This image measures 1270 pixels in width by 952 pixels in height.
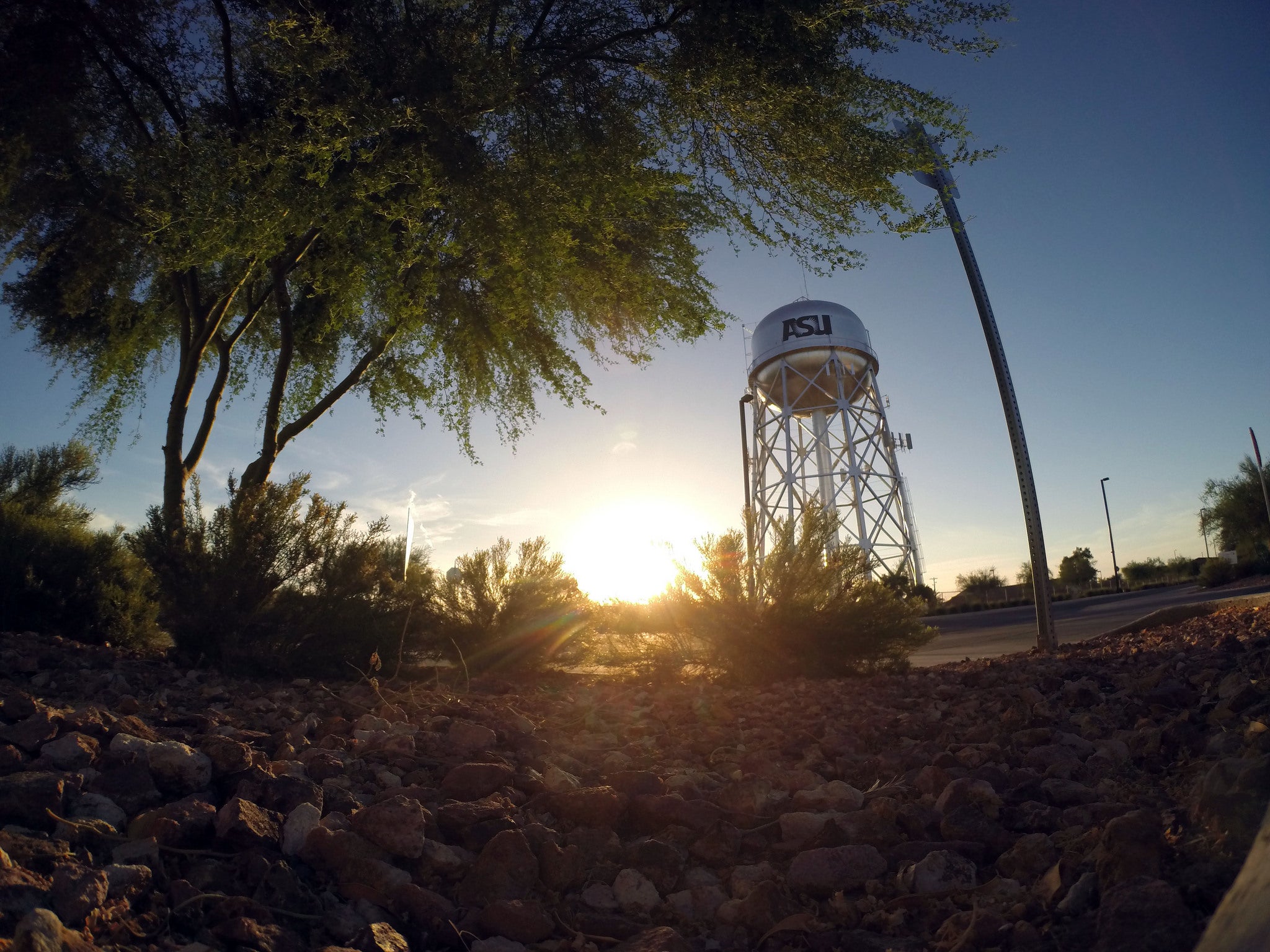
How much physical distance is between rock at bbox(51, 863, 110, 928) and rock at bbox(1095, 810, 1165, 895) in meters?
2.30

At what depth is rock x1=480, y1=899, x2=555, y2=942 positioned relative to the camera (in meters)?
2.23

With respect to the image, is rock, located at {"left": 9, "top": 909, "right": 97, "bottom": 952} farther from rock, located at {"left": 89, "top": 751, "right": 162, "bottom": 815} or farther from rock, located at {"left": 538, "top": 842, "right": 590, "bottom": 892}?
rock, located at {"left": 538, "top": 842, "right": 590, "bottom": 892}

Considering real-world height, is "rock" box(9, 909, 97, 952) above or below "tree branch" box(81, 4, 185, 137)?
below

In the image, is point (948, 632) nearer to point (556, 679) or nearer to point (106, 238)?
point (556, 679)

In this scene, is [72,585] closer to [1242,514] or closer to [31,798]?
[31,798]

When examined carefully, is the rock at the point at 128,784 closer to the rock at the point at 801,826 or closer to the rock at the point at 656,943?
the rock at the point at 656,943

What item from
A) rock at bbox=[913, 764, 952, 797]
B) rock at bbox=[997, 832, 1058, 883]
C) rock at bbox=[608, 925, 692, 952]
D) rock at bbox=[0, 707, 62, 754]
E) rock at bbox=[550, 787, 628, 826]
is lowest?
rock at bbox=[608, 925, 692, 952]

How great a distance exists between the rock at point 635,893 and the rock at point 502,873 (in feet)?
0.86

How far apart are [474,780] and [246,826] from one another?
0.98m

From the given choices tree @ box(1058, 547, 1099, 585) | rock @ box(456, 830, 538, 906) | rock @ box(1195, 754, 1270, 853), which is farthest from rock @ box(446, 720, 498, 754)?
tree @ box(1058, 547, 1099, 585)

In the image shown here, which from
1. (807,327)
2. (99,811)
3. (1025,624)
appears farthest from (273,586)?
(807,327)

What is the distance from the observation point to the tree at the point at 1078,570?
52.8m

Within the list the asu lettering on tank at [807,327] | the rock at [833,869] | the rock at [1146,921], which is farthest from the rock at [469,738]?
the asu lettering on tank at [807,327]

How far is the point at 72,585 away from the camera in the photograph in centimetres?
792
